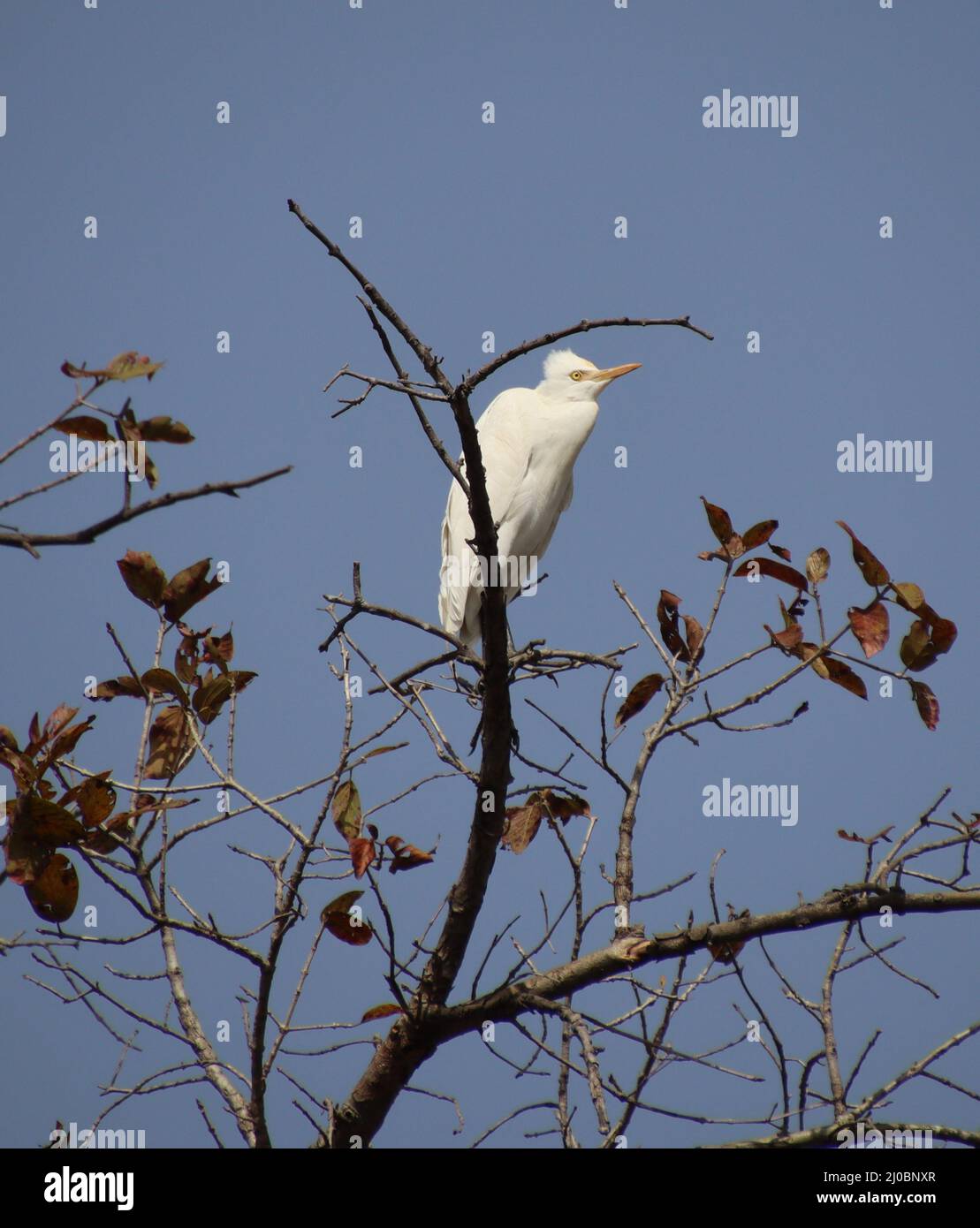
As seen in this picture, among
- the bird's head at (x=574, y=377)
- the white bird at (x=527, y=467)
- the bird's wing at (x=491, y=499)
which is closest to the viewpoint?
the bird's wing at (x=491, y=499)

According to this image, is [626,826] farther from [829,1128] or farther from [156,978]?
[156,978]

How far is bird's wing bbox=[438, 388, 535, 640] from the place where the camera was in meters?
5.78

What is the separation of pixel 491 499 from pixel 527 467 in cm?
25

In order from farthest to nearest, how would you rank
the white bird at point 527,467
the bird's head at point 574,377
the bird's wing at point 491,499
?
the bird's head at point 574,377, the white bird at point 527,467, the bird's wing at point 491,499

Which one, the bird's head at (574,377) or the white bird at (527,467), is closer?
the white bird at (527,467)

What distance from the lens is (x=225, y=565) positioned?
11.0 feet

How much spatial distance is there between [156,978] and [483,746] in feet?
3.72

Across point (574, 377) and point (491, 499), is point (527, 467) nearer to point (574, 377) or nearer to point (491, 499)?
point (491, 499)

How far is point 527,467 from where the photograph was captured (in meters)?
6.30

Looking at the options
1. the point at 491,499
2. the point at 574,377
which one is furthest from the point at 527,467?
the point at 574,377

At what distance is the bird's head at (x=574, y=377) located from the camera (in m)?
6.66

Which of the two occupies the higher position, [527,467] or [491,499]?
[527,467]
